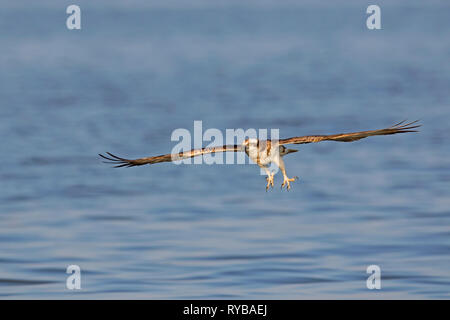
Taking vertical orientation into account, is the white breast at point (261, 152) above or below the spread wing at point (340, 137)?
below

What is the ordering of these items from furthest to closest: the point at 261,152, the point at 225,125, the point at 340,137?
the point at 225,125 < the point at 261,152 < the point at 340,137

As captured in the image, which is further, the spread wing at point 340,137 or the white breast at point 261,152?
the white breast at point 261,152

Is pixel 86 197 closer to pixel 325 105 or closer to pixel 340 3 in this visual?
pixel 325 105

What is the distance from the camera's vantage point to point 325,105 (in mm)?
46844

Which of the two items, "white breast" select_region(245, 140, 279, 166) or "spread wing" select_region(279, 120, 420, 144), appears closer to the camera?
"spread wing" select_region(279, 120, 420, 144)

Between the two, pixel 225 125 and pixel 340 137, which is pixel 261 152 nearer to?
pixel 340 137

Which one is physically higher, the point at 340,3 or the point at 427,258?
the point at 340,3

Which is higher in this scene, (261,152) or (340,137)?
(340,137)

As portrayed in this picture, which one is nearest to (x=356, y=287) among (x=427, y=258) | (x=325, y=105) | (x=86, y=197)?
(x=427, y=258)

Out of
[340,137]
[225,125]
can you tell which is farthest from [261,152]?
[225,125]

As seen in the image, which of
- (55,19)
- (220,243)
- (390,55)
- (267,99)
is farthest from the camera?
(55,19)

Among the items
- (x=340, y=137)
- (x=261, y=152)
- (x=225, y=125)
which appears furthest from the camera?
(x=225, y=125)

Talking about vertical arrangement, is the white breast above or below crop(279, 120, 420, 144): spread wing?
below

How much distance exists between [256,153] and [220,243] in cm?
721
